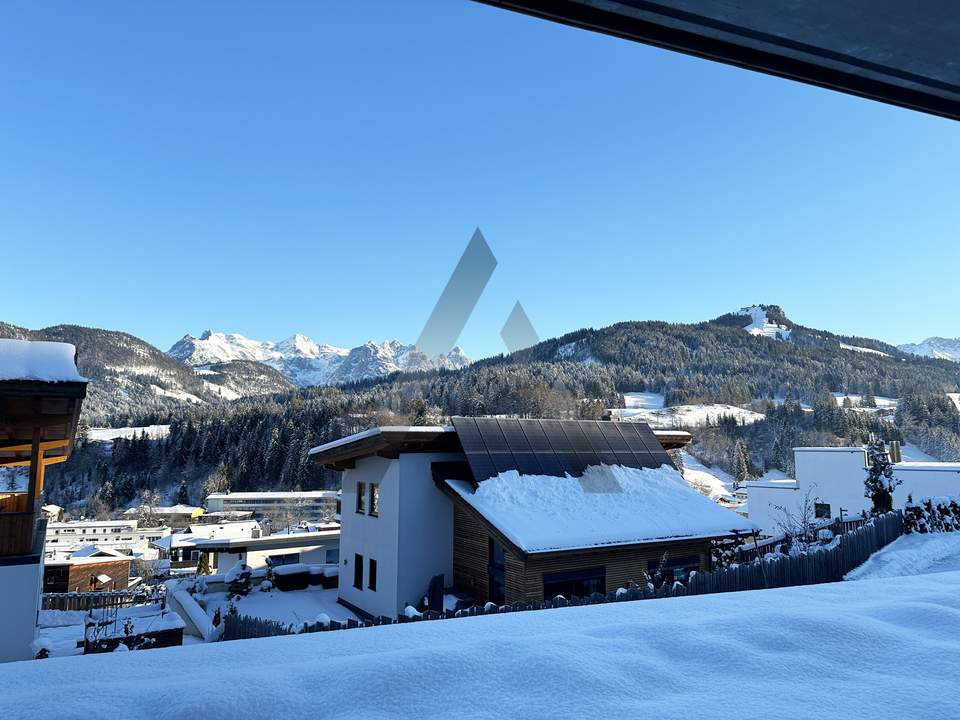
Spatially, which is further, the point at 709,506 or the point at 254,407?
the point at 254,407

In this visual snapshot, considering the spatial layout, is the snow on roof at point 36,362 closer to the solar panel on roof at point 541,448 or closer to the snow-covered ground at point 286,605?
the snow-covered ground at point 286,605

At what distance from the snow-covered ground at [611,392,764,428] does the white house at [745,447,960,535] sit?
73098 millimetres

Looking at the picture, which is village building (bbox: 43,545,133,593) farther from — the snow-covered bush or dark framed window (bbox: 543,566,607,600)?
the snow-covered bush

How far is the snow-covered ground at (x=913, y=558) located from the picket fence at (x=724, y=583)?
21cm

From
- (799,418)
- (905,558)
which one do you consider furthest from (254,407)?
(905,558)

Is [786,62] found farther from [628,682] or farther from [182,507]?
[182,507]

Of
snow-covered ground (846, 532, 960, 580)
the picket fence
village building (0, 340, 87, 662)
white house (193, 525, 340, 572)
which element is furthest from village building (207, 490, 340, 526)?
snow-covered ground (846, 532, 960, 580)

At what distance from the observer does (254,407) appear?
381 ft

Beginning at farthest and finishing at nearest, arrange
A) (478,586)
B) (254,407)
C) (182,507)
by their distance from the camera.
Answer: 1. (254,407)
2. (182,507)
3. (478,586)

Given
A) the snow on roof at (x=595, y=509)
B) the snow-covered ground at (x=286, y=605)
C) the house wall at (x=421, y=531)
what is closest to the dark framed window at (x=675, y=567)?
the snow on roof at (x=595, y=509)

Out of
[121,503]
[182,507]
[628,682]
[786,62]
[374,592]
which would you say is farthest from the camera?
[121,503]

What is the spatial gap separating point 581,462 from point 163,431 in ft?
422

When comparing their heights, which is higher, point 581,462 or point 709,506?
point 581,462

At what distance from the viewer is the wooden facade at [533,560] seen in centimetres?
1318
